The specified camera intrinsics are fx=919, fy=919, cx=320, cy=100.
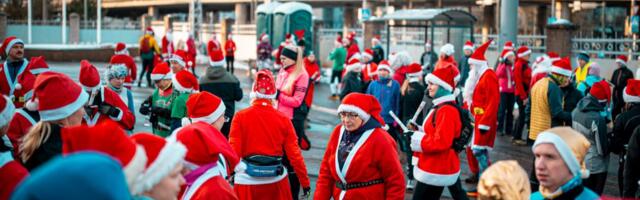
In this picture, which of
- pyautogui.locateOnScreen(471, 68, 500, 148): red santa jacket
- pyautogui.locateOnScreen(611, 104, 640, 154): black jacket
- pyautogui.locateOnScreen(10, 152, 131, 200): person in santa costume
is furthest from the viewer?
pyautogui.locateOnScreen(471, 68, 500, 148): red santa jacket

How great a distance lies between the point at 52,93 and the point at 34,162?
478mm

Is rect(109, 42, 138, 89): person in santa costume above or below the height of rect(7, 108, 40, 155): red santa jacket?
above

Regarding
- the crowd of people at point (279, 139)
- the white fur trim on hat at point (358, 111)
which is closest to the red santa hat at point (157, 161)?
the crowd of people at point (279, 139)

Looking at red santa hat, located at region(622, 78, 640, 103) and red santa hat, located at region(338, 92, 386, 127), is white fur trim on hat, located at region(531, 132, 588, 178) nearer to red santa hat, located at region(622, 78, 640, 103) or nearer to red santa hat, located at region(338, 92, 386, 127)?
red santa hat, located at region(338, 92, 386, 127)

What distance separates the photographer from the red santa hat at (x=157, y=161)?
3.34m

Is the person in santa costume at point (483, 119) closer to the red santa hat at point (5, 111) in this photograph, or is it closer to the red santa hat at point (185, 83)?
the red santa hat at point (185, 83)

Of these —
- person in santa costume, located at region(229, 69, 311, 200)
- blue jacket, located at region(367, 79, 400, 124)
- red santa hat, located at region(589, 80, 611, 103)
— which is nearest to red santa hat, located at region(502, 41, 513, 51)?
blue jacket, located at region(367, 79, 400, 124)

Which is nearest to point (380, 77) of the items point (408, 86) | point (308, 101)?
point (408, 86)

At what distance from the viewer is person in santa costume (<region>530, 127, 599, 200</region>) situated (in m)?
4.45

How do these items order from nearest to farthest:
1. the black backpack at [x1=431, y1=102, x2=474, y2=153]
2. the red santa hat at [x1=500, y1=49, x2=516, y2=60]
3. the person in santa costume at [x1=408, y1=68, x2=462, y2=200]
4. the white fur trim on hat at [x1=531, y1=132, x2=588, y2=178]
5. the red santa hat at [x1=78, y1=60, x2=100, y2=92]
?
the white fur trim on hat at [x1=531, y1=132, x2=588, y2=178] → the person in santa costume at [x1=408, y1=68, x2=462, y2=200] → the black backpack at [x1=431, y1=102, x2=474, y2=153] → the red santa hat at [x1=78, y1=60, x2=100, y2=92] → the red santa hat at [x1=500, y1=49, x2=516, y2=60]

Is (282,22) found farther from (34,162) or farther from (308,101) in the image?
(34,162)

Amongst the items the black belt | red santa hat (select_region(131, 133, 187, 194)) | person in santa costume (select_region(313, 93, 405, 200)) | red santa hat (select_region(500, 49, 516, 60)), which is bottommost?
the black belt

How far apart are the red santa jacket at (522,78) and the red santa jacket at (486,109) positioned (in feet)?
15.2

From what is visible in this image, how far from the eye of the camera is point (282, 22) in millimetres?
28891
